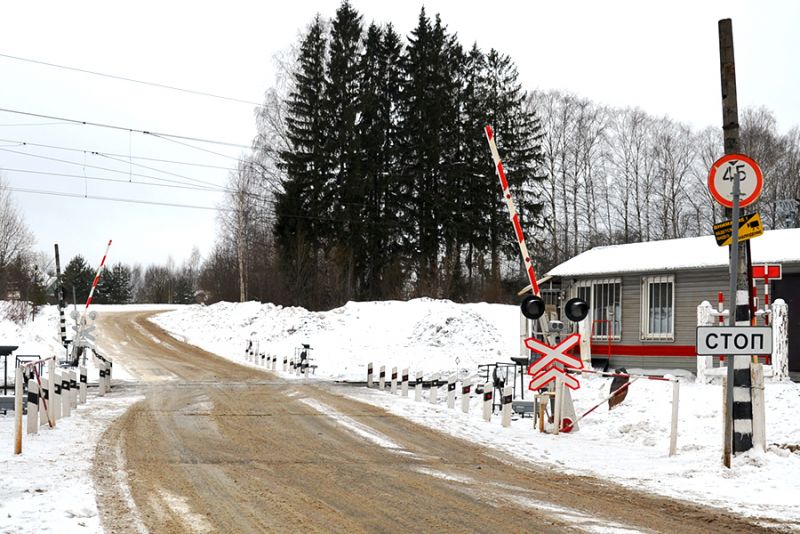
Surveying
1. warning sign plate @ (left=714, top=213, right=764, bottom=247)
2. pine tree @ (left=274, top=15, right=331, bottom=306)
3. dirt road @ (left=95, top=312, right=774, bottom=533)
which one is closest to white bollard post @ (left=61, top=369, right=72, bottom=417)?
dirt road @ (left=95, top=312, right=774, bottom=533)

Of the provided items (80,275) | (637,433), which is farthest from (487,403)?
(80,275)

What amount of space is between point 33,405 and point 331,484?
562 cm

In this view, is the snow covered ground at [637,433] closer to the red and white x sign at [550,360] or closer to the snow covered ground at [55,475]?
the red and white x sign at [550,360]

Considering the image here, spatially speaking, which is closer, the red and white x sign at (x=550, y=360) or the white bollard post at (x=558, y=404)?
the red and white x sign at (x=550, y=360)

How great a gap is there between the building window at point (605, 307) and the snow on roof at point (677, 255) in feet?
1.58

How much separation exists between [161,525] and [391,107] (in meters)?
44.6

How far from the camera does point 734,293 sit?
10492 millimetres

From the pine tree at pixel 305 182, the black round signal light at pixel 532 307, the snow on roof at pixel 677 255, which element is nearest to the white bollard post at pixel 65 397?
the black round signal light at pixel 532 307

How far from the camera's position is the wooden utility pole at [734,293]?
10219mm

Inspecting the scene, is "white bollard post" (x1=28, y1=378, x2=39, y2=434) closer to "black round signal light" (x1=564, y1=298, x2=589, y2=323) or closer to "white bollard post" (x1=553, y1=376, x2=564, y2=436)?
"white bollard post" (x1=553, y1=376, x2=564, y2=436)

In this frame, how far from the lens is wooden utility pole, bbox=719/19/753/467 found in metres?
10.2

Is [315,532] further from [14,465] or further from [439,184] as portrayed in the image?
[439,184]

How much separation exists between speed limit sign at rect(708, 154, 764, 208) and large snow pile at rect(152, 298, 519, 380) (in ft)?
54.2

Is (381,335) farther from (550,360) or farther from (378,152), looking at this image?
(550,360)
